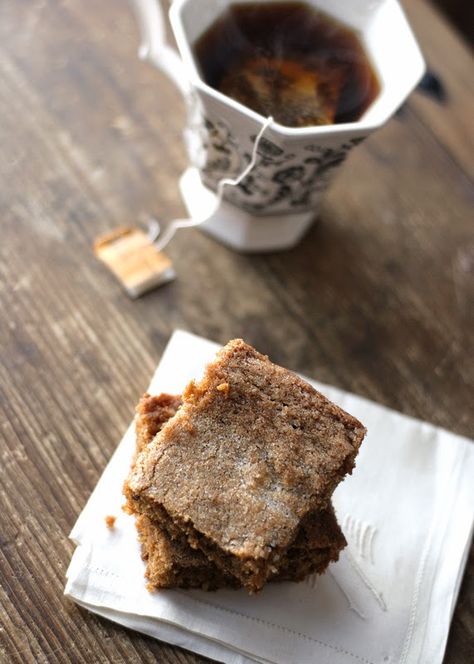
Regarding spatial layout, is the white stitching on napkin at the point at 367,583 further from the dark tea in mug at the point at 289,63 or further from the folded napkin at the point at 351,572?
the dark tea in mug at the point at 289,63

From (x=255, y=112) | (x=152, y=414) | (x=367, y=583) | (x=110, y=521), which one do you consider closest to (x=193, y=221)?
(x=255, y=112)

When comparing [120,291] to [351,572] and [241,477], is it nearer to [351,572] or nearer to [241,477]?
[241,477]

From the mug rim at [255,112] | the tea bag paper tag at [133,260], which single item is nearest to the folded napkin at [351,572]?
the tea bag paper tag at [133,260]

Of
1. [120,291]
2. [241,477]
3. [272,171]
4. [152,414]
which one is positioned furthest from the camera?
[120,291]

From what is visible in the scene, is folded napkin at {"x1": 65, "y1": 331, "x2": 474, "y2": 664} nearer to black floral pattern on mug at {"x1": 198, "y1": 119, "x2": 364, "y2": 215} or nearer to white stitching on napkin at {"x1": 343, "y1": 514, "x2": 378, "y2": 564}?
white stitching on napkin at {"x1": 343, "y1": 514, "x2": 378, "y2": 564}

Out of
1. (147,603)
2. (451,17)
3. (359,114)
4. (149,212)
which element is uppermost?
(359,114)

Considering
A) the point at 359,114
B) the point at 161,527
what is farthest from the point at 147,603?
the point at 359,114

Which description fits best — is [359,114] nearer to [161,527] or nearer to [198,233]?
[198,233]
